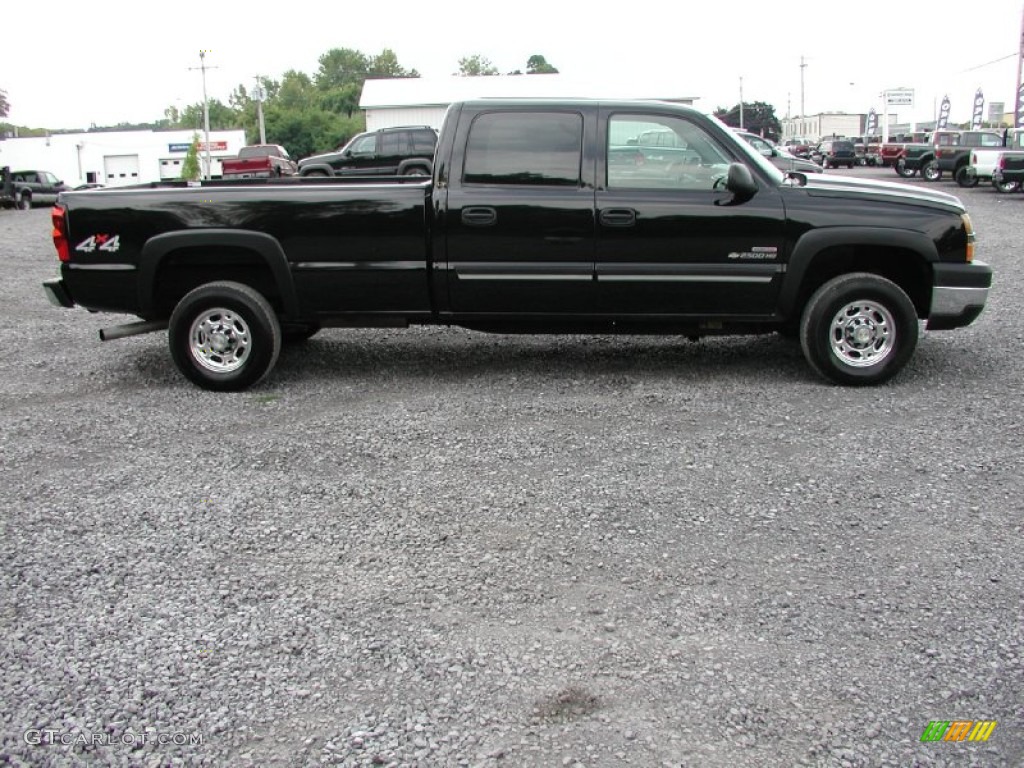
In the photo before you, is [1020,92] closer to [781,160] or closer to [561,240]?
[781,160]

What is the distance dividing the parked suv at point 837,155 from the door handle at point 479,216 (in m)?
49.7

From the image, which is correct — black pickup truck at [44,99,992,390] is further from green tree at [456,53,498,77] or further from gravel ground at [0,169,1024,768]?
green tree at [456,53,498,77]

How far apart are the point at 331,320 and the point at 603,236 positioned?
1.96 metres

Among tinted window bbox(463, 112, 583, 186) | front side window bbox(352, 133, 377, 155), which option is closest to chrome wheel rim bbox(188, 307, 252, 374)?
tinted window bbox(463, 112, 583, 186)

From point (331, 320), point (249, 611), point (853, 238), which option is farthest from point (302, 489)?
point (853, 238)

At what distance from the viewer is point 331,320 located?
22.6 ft

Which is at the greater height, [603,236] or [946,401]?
[603,236]

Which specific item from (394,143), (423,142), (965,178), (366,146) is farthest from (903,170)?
(366,146)

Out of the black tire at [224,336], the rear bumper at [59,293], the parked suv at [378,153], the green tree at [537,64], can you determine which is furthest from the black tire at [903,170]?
the green tree at [537,64]

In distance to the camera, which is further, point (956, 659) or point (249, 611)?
point (249, 611)

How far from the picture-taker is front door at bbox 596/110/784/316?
21.3 ft

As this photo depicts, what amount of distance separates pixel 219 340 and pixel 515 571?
3.61 m

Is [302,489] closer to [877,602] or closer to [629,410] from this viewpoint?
[629,410]

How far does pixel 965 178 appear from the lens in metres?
31.8
